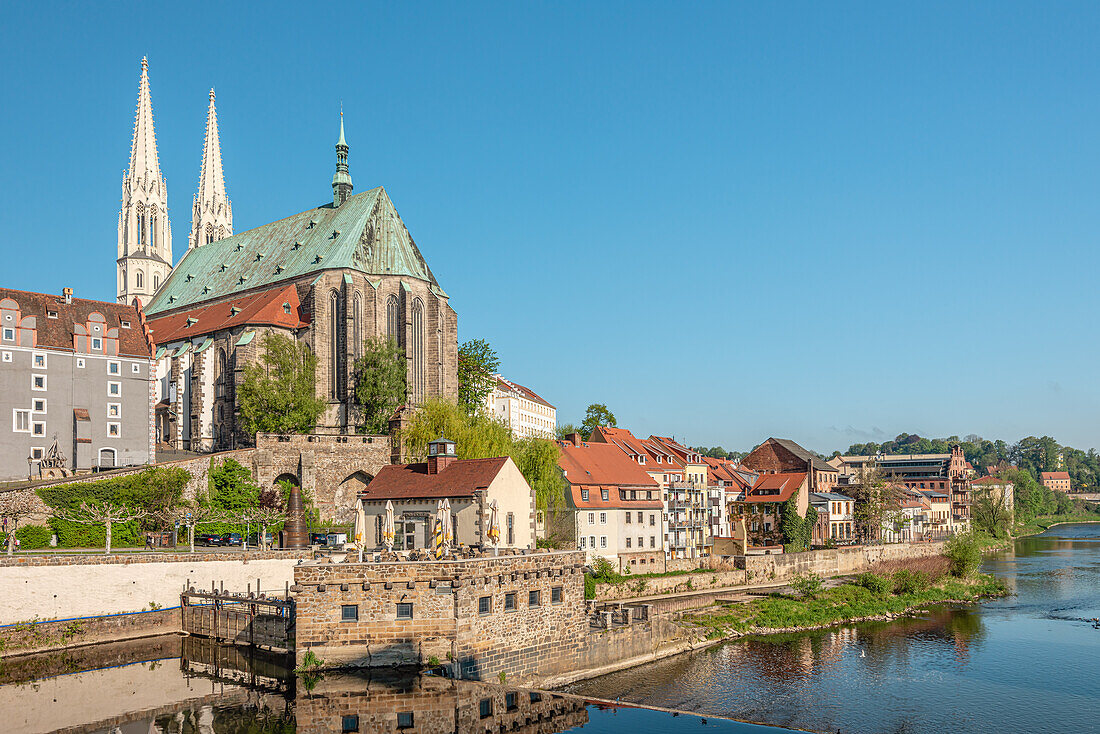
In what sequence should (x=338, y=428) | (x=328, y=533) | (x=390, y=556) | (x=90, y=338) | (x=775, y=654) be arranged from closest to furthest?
(x=390, y=556)
(x=775, y=654)
(x=328, y=533)
(x=90, y=338)
(x=338, y=428)

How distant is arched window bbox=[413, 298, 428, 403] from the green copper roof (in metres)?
3.76

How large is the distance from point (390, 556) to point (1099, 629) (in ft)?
146

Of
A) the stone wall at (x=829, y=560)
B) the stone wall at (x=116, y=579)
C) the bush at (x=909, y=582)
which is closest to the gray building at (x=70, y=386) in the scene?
the stone wall at (x=116, y=579)

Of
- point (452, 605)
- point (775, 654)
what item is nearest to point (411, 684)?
point (452, 605)

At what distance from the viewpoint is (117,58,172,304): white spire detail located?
127250 mm

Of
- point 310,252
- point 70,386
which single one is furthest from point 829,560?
point 70,386

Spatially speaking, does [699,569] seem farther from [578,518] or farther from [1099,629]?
[1099,629]

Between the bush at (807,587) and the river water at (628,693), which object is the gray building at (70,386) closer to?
the river water at (628,693)

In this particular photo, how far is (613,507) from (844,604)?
17.4 m

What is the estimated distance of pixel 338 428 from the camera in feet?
273

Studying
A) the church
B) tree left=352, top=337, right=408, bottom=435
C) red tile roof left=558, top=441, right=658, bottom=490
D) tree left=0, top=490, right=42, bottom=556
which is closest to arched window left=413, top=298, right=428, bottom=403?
the church

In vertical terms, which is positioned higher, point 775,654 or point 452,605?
point 452,605

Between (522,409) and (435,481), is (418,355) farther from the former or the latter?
(522,409)

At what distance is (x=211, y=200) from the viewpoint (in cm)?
13525
